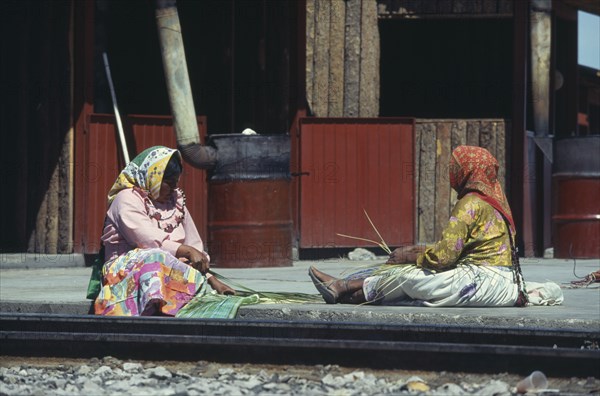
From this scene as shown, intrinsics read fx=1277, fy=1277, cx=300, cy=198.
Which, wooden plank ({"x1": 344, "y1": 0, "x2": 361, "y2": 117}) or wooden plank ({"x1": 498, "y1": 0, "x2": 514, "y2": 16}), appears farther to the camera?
wooden plank ({"x1": 498, "y1": 0, "x2": 514, "y2": 16})

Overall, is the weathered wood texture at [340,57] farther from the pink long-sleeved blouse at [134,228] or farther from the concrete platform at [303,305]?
the pink long-sleeved blouse at [134,228]

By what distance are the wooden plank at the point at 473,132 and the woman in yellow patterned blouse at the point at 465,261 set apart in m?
7.32

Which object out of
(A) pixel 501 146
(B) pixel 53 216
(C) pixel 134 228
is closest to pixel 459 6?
(A) pixel 501 146

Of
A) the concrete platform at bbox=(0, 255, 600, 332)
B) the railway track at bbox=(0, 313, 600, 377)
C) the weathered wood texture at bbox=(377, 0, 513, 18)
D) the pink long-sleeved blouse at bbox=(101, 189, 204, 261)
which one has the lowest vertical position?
the concrete platform at bbox=(0, 255, 600, 332)

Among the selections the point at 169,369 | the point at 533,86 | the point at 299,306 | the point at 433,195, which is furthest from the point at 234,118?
the point at 169,369

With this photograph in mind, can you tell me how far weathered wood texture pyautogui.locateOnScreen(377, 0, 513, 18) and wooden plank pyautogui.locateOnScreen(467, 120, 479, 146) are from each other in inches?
51.8

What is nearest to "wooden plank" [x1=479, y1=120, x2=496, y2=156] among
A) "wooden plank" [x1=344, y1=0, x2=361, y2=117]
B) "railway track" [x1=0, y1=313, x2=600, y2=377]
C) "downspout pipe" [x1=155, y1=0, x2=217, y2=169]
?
"wooden plank" [x1=344, y1=0, x2=361, y2=117]

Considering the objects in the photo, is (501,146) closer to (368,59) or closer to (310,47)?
(368,59)

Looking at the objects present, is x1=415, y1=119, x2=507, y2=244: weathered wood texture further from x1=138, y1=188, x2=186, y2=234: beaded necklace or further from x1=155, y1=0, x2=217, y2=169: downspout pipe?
x1=138, y1=188, x2=186, y2=234: beaded necklace

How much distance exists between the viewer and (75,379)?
6188 millimetres

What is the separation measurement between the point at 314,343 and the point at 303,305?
234cm

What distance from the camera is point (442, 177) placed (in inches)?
627

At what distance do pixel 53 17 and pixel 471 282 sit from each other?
7671 mm

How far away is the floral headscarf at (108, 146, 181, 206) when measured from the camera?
8133 millimetres
